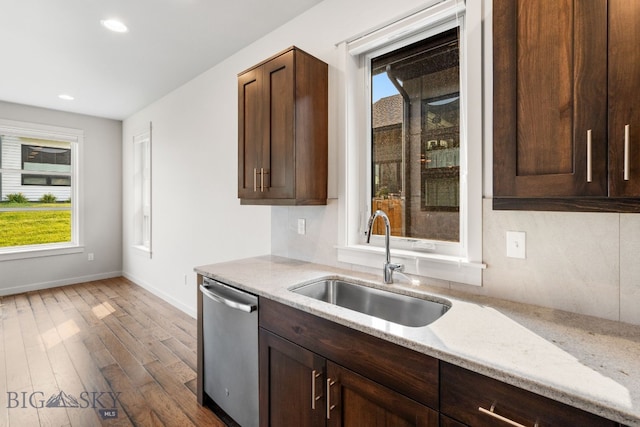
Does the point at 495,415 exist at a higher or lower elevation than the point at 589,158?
lower

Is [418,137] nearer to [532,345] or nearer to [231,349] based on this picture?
[532,345]

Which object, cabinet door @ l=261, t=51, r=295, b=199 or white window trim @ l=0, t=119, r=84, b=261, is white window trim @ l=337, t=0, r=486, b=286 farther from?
white window trim @ l=0, t=119, r=84, b=261

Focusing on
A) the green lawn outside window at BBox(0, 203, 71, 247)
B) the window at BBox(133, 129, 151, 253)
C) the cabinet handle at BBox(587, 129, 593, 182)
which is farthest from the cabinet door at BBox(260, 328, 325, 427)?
the green lawn outside window at BBox(0, 203, 71, 247)

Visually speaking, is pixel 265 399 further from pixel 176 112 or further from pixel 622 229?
pixel 176 112

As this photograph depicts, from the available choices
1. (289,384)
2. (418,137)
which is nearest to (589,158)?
(418,137)

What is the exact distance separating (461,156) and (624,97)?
79cm

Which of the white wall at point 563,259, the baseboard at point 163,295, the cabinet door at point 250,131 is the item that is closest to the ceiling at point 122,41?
the cabinet door at point 250,131

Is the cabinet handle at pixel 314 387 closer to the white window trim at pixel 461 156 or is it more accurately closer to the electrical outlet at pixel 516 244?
the white window trim at pixel 461 156

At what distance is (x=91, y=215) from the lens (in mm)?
5164

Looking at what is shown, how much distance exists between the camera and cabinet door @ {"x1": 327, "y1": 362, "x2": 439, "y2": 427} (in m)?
1.05

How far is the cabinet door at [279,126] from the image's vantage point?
1.95 metres

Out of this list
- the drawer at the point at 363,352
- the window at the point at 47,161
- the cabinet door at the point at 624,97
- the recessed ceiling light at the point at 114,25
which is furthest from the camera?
the window at the point at 47,161

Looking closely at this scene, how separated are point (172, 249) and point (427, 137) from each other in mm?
3453

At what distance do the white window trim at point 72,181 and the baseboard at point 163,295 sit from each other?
3.24 ft
